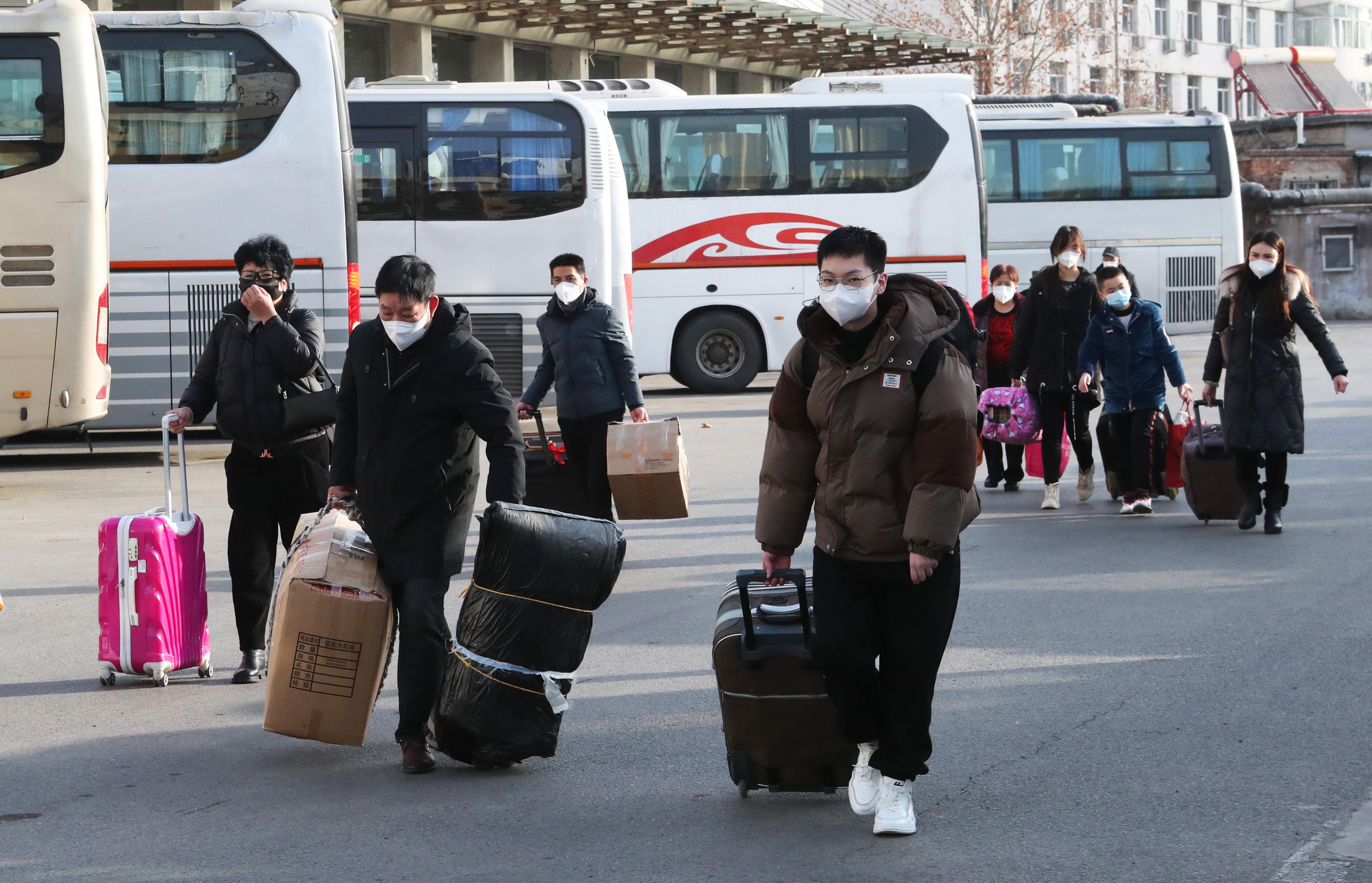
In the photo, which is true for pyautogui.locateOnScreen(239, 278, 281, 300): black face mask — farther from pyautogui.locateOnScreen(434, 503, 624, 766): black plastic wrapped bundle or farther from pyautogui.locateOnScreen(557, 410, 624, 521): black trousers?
pyautogui.locateOnScreen(557, 410, 624, 521): black trousers

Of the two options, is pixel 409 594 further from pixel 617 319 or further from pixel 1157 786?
pixel 617 319

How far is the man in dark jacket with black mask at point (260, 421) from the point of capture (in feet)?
22.2

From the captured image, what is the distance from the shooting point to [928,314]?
15.1 ft

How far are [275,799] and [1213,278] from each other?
2494cm

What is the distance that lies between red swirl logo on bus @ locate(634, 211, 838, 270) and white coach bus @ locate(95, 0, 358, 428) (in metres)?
7.26

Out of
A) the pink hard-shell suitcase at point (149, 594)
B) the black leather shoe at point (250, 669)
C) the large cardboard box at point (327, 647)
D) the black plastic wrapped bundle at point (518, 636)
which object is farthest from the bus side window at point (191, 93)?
the black plastic wrapped bundle at point (518, 636)

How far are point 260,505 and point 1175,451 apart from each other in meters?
6.99

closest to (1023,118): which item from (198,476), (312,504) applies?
(198,476)

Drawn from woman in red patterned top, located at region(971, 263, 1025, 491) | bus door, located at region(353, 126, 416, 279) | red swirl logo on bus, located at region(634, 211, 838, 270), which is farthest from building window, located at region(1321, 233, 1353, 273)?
woman in red patterned top, located at region(971, 263, 1025, 491)

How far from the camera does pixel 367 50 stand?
27938 mm

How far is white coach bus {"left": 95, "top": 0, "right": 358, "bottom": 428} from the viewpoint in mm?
14570

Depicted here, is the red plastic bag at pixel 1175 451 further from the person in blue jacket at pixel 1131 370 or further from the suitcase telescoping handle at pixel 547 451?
the suitcase telescoping handle at pixel 547 451

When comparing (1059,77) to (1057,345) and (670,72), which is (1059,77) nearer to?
(670,72)

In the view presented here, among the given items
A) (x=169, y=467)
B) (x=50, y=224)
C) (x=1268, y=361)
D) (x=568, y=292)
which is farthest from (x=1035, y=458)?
(x=169, y=467)
